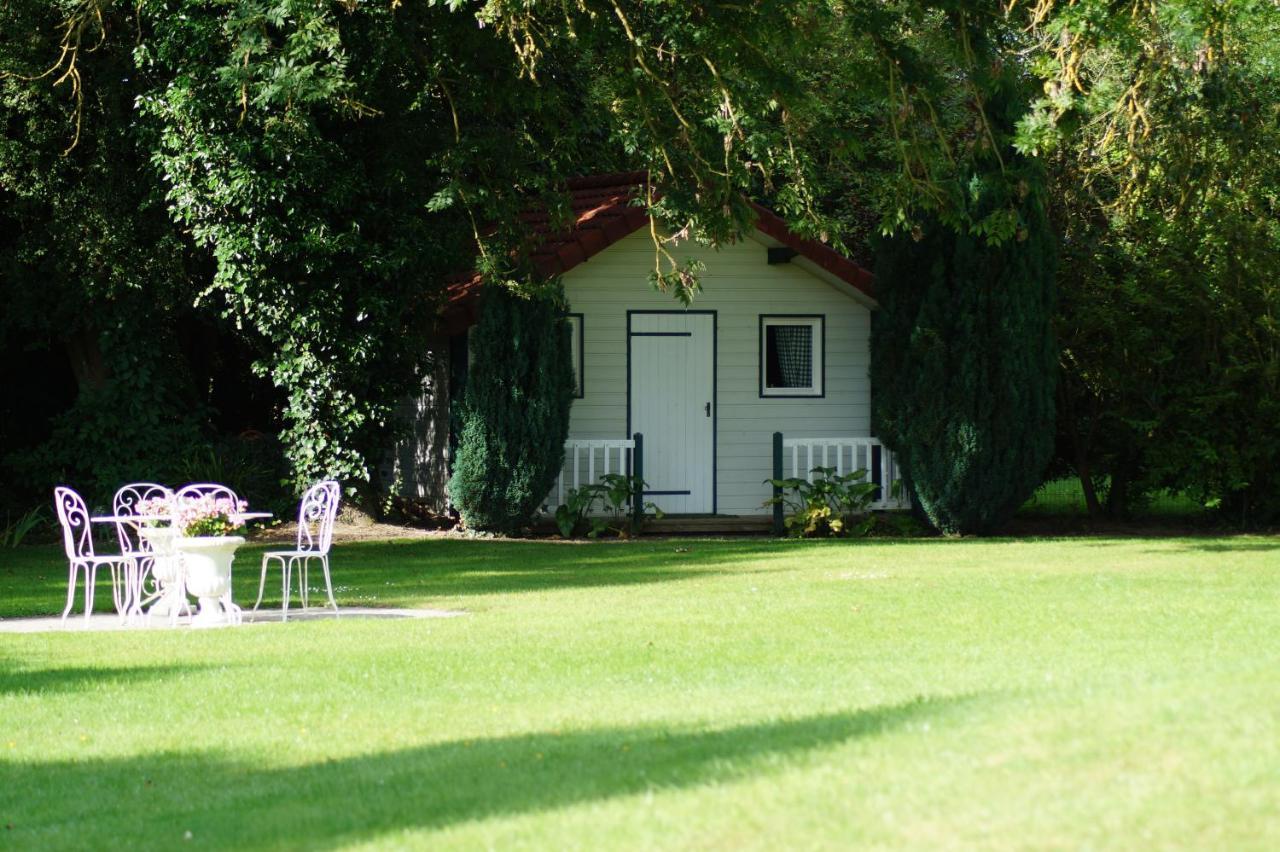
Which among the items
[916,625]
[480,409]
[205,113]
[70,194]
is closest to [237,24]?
[205,113]

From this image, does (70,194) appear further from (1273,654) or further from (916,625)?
(1273,654)

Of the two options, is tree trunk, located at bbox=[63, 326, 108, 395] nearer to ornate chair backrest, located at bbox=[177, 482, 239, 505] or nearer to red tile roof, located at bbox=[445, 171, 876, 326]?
ornate chair backrest, located at bbox=[177, 482, 239, 505]

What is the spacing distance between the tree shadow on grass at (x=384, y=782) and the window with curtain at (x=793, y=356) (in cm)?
1451

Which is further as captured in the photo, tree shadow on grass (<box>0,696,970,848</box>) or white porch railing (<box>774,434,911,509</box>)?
white porch railing (<box>774,434,911,509</box>)

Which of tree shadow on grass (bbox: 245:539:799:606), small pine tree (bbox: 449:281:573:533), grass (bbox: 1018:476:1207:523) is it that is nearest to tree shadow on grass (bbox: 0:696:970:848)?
tree shadow on grass (bbox: 245:539:799:606)

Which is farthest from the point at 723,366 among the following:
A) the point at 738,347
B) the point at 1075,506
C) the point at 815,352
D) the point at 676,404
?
the point at 1075,506

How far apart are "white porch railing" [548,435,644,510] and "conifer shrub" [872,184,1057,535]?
333 centimetres

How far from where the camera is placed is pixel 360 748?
762 cm

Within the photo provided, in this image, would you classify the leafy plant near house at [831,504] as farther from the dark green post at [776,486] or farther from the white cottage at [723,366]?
the white cottage at [723,366]

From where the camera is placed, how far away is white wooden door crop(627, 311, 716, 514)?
21.5m

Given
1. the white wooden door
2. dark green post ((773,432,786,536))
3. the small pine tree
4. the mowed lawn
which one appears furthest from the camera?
the white wooden door

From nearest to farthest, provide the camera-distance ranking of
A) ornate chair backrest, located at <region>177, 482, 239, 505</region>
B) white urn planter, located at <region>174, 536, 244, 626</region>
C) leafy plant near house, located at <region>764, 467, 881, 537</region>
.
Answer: white urn planter, located at <region>174, 536, 244, 626</region>
ornate chair backrest, located at <region>177, 482, 239, 505</region>
leafy plant near house, located at <region>764, 467, 881, 537</region>

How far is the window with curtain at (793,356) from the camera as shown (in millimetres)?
21875

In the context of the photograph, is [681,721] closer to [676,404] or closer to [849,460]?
[676,404]
